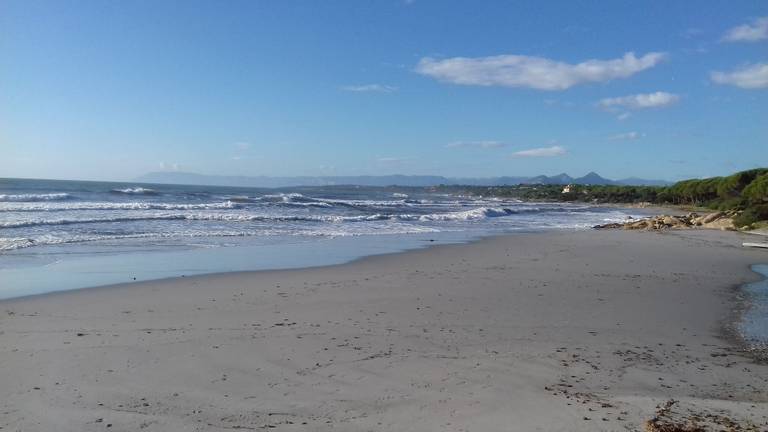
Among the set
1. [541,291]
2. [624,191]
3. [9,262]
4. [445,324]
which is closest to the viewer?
→ [445,324]

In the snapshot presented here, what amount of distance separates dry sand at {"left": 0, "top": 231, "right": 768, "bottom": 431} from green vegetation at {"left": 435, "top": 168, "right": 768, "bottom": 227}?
2311 centimetres

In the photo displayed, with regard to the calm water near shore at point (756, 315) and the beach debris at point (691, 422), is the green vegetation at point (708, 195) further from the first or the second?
the beach debris at point (691, 422)

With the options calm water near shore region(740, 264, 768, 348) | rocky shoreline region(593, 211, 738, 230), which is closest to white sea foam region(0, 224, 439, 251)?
rocky shoreline region(593, 211, 738, 230)

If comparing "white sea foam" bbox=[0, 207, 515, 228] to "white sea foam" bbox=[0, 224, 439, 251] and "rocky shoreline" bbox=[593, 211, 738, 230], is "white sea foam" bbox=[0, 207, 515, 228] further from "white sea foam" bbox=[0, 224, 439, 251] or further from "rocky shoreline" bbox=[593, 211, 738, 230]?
"rocky shoreline" bbox=[593, 211, 738, 230]

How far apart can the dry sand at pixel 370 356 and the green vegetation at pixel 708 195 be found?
23114mm

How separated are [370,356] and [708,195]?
65.6m

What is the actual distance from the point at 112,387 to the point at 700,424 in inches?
203

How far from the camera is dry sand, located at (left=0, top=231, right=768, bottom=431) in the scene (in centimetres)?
458

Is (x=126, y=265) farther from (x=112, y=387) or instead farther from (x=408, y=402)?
(x=408, y=402)

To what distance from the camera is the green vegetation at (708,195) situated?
33.1 meters

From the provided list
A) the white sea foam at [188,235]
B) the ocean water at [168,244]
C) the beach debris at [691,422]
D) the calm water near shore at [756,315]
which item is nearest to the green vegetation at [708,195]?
the ocean water at [168,244]

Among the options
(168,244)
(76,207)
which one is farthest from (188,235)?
(76,207)

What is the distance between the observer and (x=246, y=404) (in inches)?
188

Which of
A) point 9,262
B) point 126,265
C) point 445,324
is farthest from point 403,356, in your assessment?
point 9,262
